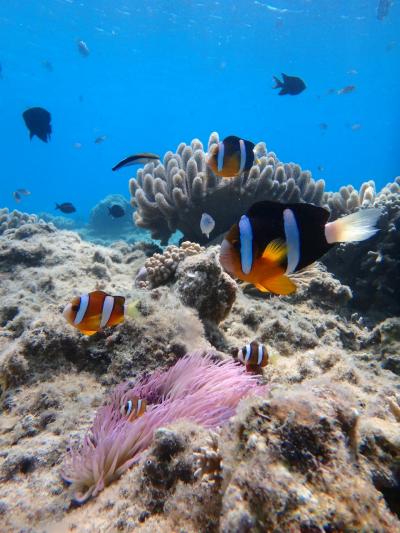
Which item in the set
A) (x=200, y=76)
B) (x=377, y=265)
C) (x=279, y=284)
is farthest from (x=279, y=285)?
(x=200, y=76)

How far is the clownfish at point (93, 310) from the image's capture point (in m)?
2.45

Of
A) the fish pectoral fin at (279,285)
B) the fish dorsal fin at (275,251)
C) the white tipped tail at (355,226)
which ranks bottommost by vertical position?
the fish pectoral fin at (279,285)

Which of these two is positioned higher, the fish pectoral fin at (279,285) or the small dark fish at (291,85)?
the small dark fish at (291,85)

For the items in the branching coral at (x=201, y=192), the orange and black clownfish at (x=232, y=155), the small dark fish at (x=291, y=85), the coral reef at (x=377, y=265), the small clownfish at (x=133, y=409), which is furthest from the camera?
the small dark fish at (x=291, y=85)

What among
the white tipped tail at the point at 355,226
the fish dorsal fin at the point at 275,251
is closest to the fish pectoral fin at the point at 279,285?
the fish dorsal fin at the point at 275,251

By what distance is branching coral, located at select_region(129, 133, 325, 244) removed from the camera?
21.3 feet

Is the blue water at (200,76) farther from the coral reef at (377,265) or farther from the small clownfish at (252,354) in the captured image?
the small clownfish at (252,354)

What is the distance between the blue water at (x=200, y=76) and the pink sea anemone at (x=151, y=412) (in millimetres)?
30028

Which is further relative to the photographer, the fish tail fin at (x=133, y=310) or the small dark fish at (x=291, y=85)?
the small dark fish at (x=291, y=85)

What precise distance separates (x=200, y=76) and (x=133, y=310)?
200ft

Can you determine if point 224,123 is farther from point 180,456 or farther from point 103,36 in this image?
point 180,456

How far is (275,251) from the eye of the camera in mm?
1702

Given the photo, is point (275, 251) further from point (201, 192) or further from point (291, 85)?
point (291, 85)

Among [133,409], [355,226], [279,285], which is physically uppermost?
[355,226]
